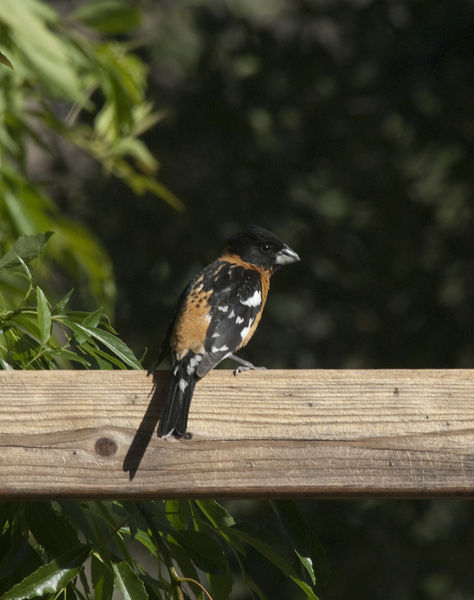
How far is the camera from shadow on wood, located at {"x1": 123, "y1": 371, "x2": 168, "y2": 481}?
4.90 ft

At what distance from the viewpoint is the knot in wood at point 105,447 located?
4.93 ft

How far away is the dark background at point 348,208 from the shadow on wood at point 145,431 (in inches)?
128

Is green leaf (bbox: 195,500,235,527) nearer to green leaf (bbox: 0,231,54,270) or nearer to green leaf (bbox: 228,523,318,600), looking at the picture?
green leaf (bbox: 228,523,318,600)

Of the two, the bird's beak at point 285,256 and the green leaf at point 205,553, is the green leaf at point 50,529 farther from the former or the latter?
the bird's beak at point 285,256

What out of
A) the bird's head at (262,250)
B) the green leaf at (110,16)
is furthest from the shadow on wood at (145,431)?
the bird's head at (262,250)

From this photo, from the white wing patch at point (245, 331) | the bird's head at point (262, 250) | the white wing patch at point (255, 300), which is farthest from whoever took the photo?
the bird's head at point (262, 250)

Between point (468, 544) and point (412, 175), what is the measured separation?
8.73 ft

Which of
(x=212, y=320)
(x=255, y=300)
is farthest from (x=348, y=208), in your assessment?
(x=212, y=320)

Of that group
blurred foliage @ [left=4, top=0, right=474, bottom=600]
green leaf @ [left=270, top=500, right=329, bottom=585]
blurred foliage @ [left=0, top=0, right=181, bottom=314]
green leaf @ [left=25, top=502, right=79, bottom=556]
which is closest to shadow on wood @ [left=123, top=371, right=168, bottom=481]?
green leaf @ [left=25, top=502, right=79, bottom=556]

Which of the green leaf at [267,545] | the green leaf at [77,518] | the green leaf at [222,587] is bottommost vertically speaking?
the green leaf at [222,587]

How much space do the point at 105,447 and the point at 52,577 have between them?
27 cm

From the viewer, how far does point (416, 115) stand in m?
5.14

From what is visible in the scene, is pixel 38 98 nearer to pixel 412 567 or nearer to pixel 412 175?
pixel 412 175

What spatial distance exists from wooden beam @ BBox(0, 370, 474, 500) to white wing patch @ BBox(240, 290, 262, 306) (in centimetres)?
83
